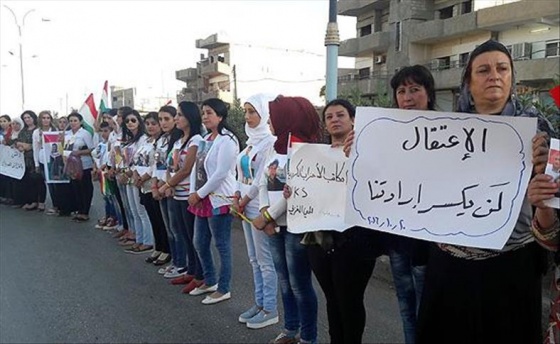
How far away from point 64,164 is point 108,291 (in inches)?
167

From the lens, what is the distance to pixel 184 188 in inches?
182

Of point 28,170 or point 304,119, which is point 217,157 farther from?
point 28,170

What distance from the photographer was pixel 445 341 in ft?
6.69

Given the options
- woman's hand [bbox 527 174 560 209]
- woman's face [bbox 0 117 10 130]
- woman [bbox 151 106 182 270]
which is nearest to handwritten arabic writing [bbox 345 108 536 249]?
woman's hand [bbox 527 174 560 209]

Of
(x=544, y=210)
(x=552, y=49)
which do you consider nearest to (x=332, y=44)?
(x=544, y=210)

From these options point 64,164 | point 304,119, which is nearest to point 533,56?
point 64,164

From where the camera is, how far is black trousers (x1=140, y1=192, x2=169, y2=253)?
18.1ft

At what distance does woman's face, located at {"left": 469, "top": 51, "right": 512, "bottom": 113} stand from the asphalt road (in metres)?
2.18

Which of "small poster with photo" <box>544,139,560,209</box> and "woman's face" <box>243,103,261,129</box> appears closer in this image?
"small poster with photo" <box>544,139,560,209</box>

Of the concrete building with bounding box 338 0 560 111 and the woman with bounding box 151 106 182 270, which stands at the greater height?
the concrete building with bounding box 338 0 560 111

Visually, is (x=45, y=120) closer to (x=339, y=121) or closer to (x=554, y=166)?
(x=339, y=121)

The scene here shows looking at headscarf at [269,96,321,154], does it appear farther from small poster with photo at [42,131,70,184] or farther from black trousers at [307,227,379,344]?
small poster with photo at [42,131,70,184]

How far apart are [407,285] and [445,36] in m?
27.3

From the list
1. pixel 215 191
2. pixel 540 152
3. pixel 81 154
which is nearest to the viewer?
pixel 540 152
